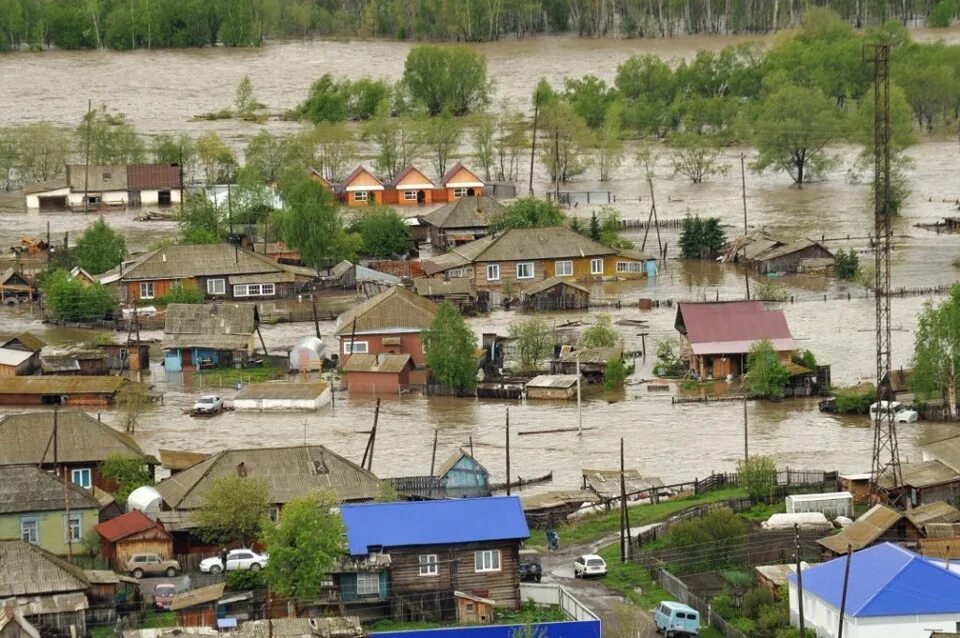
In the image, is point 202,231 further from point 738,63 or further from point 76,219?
point 738,63

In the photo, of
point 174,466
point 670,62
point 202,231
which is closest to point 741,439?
point 174,466

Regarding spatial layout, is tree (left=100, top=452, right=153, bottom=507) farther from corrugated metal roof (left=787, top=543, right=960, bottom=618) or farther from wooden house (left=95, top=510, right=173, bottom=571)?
corrugated metal roof (left=787, top=543, right=960, bottom=618)

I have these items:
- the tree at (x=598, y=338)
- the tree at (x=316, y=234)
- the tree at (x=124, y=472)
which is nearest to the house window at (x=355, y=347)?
the tree at (x=598, y=338)

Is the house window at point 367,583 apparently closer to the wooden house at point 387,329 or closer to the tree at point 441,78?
the wooden house at point 387,329

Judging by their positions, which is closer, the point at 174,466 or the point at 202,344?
the point at 174,466

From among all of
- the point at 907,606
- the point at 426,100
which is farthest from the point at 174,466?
the point at 426,100

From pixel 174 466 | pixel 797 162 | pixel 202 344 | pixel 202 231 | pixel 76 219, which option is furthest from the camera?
pixel 797 162

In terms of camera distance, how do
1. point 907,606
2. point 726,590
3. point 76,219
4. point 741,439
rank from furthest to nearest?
point 76,219
point 741,439
point 726,590
point 907,606
